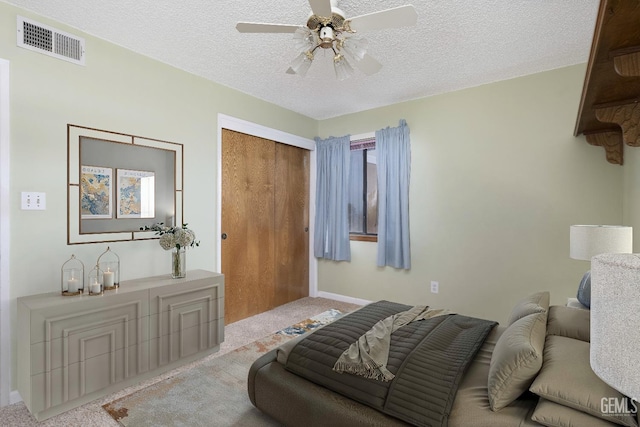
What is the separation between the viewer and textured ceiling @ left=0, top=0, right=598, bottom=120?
212 cm

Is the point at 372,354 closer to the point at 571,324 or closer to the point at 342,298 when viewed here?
the point at 571,324

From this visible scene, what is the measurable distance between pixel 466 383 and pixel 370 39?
238cm

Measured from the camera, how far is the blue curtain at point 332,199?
14.3 ft

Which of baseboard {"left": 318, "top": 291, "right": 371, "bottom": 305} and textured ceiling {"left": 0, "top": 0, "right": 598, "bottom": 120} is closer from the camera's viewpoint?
textured ceiling {"left": 0, "top": 0, "right": 598, "bottom": 120}

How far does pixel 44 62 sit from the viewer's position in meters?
2.28

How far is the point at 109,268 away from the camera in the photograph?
244 cm

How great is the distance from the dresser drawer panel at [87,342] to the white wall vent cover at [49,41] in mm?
1905

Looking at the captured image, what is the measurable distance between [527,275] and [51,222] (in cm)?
404

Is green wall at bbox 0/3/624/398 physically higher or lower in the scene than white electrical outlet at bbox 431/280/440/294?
higher

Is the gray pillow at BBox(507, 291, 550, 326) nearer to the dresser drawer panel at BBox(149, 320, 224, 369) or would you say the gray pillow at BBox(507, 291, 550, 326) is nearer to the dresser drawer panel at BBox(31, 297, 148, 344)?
the dresser drawer panel at BBox(149, 320, 224, 369)

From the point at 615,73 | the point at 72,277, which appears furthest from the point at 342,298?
the point at 615,73

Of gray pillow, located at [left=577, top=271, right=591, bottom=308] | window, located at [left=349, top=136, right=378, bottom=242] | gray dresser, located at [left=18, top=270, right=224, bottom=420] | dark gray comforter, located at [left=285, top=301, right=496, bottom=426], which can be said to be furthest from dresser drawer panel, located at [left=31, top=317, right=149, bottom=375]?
gray pillow, located at [left=577, top=271, right=591, bottom=308]

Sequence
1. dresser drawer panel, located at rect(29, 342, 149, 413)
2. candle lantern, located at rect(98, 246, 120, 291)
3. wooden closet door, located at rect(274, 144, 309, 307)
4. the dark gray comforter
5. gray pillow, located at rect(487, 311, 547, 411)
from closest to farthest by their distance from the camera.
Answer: gray pillow, located at rect(487, 311, 547, 411) → the dark gray comforter → dresser drawer panel, located at rect(29, 342, 149, 413) → candle lantern, located at rect(98, 246, 120, 291) → wooden closet door, located at rect(274, 144, 309, 307)

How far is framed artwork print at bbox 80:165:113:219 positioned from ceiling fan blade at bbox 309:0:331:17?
6.61 ft
